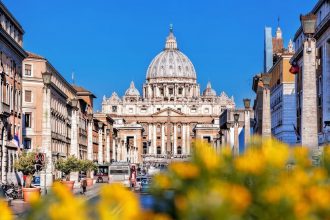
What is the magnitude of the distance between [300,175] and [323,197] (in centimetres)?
72

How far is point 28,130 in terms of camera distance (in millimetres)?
77312

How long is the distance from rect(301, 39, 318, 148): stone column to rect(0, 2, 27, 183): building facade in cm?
2888

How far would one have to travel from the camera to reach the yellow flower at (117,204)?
5.22m

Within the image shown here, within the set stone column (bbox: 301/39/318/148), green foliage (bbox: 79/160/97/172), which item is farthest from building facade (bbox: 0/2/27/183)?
stone column (bbox: 301/39/318/148)

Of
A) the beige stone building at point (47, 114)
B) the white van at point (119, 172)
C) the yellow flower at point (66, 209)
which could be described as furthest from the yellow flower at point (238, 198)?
the white van at point (119, 172)

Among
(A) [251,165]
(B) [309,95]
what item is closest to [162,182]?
(A) [251,165]

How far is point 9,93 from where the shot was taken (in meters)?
59.3

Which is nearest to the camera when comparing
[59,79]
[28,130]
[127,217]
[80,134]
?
[127,217]

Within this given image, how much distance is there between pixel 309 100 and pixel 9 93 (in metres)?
33.9

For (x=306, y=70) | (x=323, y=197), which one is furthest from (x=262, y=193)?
(x=306, y=70)

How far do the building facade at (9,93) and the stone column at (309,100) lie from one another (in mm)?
28881

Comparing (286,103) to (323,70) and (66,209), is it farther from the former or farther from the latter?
(66,209)

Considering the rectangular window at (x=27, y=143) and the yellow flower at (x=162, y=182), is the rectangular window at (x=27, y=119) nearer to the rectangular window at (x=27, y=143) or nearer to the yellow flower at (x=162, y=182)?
the rectangular window at (x=27, y=143)

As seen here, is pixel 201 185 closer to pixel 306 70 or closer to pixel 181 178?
pixel 181 178
